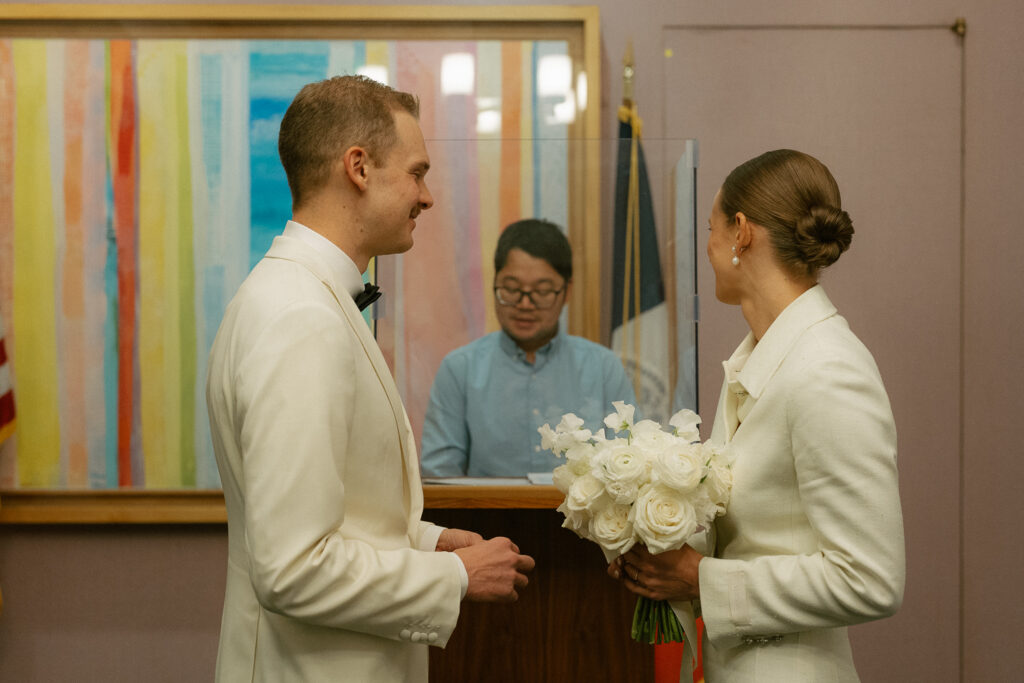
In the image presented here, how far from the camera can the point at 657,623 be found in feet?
5.91

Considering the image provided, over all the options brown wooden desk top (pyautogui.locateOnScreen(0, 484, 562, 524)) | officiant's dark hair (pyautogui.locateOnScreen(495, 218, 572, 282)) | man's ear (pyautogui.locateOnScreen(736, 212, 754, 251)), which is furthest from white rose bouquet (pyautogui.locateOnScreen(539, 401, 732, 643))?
brown wooden desk top (pyautogui.locateOnScreen(0, 484, 562, 524))

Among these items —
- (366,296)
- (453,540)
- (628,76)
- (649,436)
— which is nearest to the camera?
(649,436)

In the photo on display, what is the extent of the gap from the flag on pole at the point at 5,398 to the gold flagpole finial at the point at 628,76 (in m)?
2.44

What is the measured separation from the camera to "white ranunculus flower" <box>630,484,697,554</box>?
156 cm

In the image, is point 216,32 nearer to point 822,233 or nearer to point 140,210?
point 140,210

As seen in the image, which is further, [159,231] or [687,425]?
[159,231]

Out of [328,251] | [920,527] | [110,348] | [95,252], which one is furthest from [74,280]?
[920,527]

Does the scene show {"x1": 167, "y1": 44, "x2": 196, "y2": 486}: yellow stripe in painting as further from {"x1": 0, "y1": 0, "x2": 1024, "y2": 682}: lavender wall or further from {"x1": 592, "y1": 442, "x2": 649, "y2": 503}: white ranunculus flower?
{"x1": 592, "y1": 442, "x2": 649, "y2": 503}: white ranunculus flower

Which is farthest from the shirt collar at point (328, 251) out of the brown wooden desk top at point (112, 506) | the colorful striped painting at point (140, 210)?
the brown wooden desk top at point (112, 506)

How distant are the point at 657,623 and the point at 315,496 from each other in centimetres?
82

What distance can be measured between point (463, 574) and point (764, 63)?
2513 mm

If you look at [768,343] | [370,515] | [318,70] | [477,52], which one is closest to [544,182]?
[477,52]

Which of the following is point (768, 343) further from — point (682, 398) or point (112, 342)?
point (112, 342)

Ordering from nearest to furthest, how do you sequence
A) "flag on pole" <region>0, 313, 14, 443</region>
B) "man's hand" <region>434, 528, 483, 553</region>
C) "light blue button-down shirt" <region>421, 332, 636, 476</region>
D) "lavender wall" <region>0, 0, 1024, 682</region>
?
1. "man's hand" <region>434, 528, 483, 553</region>
2. "light blue button-down shirt" <region>421, 332, 636, 476</region>
3. "flag on pole" <region>0, 313, 14, 443</region>
4. "lavender wall" <region>0, 0, 1024, 682</region>
